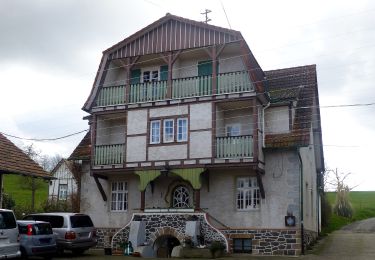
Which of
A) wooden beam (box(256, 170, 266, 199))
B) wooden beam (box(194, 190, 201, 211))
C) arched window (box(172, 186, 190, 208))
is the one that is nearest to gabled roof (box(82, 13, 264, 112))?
wooden beam (box(256, 170, 266, 199))

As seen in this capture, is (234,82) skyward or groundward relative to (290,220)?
skyward

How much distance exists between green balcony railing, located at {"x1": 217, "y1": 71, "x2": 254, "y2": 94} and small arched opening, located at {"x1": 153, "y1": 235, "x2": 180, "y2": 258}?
7.12 metres

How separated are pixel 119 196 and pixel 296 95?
1018 cm

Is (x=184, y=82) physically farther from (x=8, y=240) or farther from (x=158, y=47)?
(x=8, y=240)

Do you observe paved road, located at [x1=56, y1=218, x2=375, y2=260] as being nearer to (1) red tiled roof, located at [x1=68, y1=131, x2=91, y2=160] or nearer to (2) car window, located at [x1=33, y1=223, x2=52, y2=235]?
(2) car window, located at [x1=33, y1=223, x2=52, y2=235]

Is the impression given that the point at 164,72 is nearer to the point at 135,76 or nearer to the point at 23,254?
the point at 135,76

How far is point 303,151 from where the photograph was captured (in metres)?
25.7

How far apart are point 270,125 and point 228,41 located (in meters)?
4.30

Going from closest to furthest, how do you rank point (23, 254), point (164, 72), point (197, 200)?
point (23, 254), point (197, 200), point (164, 72)

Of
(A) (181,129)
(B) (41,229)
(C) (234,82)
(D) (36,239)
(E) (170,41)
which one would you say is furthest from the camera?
(E) (170,41)

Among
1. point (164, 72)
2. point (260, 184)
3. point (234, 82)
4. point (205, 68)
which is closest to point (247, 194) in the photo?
point (260, 184)

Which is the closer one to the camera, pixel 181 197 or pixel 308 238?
pixel 308 238

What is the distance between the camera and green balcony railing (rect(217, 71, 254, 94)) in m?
23.2

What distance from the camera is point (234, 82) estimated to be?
2347cm
